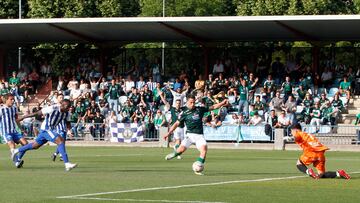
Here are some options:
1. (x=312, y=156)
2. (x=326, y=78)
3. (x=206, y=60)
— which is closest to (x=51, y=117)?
(x=312, y=156)

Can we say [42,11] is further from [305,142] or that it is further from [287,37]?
[305,142]

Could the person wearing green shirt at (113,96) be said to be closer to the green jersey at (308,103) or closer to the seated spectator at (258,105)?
the seated spectator at (258,105)

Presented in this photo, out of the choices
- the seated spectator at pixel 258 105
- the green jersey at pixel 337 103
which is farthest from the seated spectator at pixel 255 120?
the green jersey at pixel 337 103

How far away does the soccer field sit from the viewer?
55.0ft

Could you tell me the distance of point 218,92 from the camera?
45.9m

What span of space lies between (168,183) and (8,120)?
9.00 meters

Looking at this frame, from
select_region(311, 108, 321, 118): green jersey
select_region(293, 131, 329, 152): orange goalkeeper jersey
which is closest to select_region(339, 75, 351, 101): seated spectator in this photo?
select_region(311, 108, 321, 118): green jersey

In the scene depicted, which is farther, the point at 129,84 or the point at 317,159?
the point at 129,84

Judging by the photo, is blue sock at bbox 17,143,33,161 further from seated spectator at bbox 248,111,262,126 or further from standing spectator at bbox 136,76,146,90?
standing spectator at bbox 136,76,146,90

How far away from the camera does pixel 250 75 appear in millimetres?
45969

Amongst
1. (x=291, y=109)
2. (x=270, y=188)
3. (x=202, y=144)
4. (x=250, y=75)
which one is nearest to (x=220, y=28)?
(x=250, y=75)

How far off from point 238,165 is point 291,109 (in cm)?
1560

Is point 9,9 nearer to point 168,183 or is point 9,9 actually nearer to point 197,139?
point 197,139

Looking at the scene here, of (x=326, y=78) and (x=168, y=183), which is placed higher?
(x=326, y=78)
